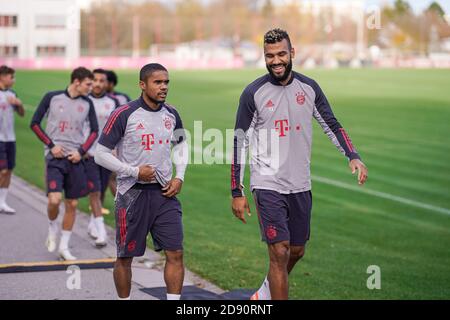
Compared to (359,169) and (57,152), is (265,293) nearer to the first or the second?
(359,169)

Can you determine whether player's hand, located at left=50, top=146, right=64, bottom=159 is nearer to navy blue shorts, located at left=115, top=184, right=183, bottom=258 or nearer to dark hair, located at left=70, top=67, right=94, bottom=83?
dark hair, located at left=70, top=67, right=94, bottom=83

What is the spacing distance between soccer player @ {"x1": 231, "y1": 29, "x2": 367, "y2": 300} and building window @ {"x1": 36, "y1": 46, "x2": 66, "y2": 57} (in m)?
80.3

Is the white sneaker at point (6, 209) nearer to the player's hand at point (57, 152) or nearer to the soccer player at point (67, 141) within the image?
the soccer player at point (67, 141)

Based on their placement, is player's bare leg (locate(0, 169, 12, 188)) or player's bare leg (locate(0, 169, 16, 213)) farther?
player's bare leg (locate(0, 169, 12, 188))

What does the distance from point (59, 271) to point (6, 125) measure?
459 cm

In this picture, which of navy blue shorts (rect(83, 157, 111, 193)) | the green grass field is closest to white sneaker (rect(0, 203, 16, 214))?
the green grass field

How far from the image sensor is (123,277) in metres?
8.09

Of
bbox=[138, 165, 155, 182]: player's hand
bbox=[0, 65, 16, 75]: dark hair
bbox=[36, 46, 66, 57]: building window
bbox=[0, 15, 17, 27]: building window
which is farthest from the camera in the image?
bbox=[36, 46, 66, 57]: building window

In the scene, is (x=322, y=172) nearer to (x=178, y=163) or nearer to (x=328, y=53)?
(x=178, y=163)

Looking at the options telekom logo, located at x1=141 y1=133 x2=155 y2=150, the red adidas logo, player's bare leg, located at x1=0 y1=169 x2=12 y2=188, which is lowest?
player's bare leg, located at x1=0 y1=169 x2=12 y2=188

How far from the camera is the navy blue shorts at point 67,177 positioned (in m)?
11.0

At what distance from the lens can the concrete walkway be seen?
902 cm

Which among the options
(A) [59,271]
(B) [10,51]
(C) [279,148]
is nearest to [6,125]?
(A) [59,271]

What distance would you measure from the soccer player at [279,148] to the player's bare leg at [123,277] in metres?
1.13
